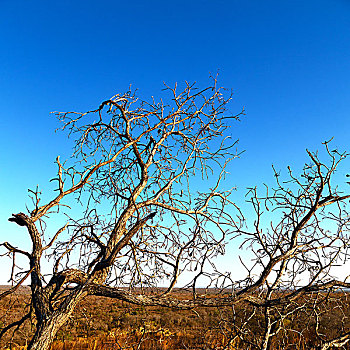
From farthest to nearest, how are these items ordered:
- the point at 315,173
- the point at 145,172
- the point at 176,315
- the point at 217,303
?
the point at 176,315 → the point at 145,172 → the point at 315,173 → the point at 217,303

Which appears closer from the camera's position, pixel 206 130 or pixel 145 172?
pixel 145 172

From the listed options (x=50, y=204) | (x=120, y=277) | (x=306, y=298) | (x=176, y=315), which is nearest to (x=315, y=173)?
(x=306, y=298)

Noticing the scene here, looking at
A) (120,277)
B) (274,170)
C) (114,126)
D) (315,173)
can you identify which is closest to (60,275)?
(120,277)

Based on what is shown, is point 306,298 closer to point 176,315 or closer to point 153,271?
point 153,271

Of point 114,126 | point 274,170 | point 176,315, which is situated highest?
point 114,126

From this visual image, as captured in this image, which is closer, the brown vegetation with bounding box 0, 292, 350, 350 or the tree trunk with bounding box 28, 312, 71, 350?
the tree trunk with bounding box 28, 312, 71, 350

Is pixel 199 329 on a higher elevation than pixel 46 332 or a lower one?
lower

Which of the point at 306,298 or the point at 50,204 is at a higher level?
the point at 50,204

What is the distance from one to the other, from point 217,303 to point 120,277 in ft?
3.54

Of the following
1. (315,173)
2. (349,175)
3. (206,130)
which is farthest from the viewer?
(206,130)

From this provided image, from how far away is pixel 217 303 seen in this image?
2.81 metres

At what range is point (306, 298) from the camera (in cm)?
331

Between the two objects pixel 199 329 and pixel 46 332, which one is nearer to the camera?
pixel 46 332

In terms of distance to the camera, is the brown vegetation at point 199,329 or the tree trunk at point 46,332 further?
the brown vegetation at point 199,329
